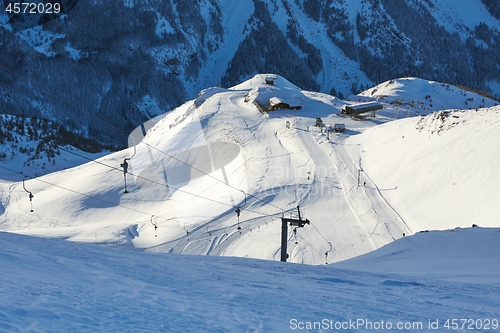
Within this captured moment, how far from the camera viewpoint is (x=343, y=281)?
8.98m

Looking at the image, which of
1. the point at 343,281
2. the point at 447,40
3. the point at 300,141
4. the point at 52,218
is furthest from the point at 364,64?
the point at 343,281

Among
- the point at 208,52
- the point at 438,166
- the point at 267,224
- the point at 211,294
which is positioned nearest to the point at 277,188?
the point at 267,224

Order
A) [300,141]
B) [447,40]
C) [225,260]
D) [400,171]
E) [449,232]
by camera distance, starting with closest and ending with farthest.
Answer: [225,260]
[449,232]
[400,171]
[300,141]
[447,40]

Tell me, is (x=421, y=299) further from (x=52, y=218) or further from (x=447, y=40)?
(x=447, y=40)

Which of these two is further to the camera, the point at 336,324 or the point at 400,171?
the point at 400,171

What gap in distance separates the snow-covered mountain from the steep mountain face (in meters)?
62.0

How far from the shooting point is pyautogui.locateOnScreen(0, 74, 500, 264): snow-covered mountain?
77.3 feet

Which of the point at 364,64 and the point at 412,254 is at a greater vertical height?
the point at 364,64

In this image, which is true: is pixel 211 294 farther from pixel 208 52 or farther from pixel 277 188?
pixel 208 52

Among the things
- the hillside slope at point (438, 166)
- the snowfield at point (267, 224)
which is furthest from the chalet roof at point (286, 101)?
the hillside slope at point (438, 166)

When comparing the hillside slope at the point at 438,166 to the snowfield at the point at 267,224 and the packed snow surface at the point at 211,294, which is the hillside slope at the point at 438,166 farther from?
the packed snow surface at the point at 211,294

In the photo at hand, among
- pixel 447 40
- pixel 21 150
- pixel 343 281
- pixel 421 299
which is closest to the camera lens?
pixel 421 299

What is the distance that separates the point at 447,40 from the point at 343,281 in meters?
138

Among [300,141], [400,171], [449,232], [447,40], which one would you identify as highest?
[447,40]
